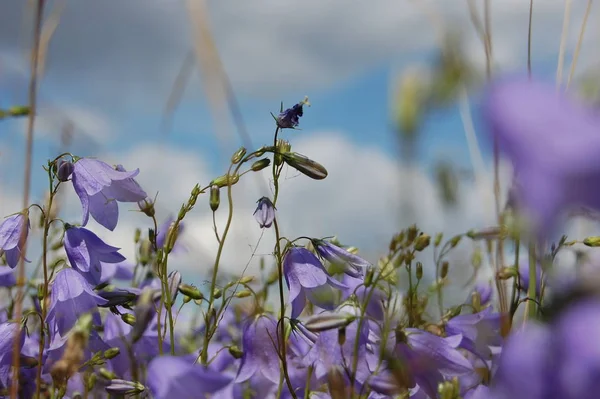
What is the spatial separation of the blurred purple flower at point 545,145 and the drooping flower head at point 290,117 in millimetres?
774

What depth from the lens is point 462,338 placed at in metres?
1.23

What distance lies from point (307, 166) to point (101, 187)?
1.15 ft

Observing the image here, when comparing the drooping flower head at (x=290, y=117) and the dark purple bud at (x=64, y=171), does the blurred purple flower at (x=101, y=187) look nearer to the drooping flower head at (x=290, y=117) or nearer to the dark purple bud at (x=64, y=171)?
the dark purple bud at (x=64, y=171)

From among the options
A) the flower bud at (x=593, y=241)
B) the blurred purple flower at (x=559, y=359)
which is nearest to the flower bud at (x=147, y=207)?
the flower bud at (x=593, y=241)

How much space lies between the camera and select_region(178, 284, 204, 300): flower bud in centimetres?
120

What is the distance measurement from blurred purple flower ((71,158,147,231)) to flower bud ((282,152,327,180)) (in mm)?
276

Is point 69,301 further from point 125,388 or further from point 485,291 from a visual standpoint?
point 485,291

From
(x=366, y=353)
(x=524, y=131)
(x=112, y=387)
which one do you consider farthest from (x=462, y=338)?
(x=524, y=131)

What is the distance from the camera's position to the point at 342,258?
1213mm

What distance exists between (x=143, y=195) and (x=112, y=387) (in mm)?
367

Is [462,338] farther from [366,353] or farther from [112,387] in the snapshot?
[112,387]

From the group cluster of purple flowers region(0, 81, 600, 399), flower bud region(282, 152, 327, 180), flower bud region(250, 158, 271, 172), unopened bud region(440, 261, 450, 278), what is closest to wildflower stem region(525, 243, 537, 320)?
cluster of purple flowers region(0, 81, 600, 399)

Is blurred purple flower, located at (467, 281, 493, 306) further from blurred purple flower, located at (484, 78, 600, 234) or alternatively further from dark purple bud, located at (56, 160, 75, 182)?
blurred purple flower, located at (484, 78, 600, 234)

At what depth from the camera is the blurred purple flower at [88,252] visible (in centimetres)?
125
